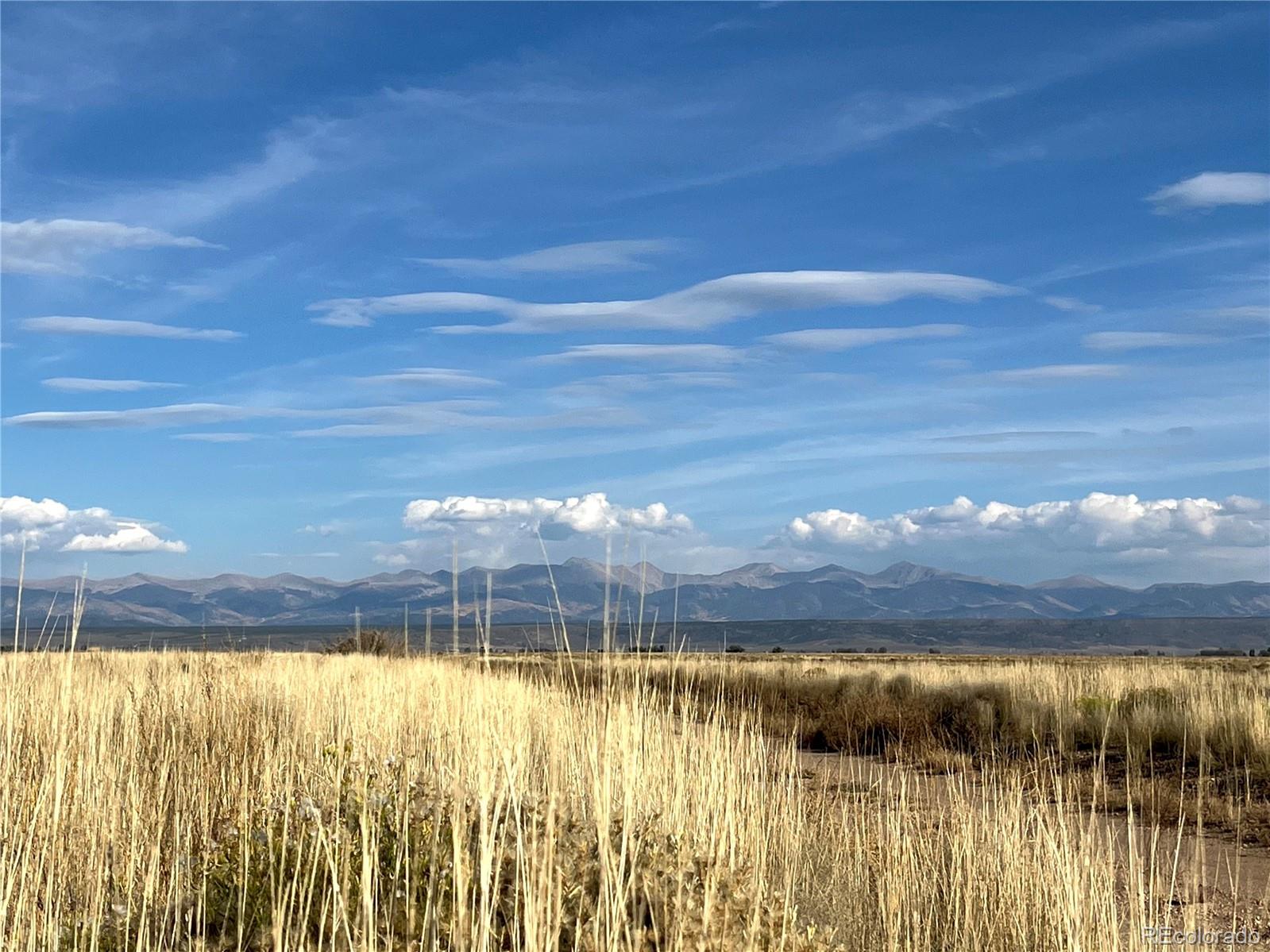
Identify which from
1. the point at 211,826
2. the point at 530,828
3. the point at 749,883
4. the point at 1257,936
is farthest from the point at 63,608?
the point at 1257,936

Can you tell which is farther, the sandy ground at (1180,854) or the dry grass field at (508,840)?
the sandy ground at (1180,854)

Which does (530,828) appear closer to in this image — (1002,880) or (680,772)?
(680,772)

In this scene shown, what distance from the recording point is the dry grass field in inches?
134

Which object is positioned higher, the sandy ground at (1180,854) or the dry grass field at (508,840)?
the dry grass field at (508,840)

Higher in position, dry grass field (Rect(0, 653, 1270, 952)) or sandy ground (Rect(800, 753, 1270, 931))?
dry grass field (Rect(0, 653, 1270, 952))

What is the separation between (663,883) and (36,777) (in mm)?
4324

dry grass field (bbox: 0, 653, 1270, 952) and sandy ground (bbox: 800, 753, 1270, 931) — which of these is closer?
dry grass field (bbox: 0, 653, 1270, 952)

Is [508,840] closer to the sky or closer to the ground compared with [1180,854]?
closer to the sky

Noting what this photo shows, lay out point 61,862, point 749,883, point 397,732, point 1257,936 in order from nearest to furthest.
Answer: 1. point 749,883
2. point 61,862
3. point 1257,936
4. point 397,732

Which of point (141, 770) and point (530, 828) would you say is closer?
point (530, 828)

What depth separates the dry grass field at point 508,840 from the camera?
340 cm

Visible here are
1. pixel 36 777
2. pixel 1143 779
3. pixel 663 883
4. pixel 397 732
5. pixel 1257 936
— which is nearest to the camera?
pixel 663 883

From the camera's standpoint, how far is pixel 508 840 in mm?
3691

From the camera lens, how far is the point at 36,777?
248 inches
